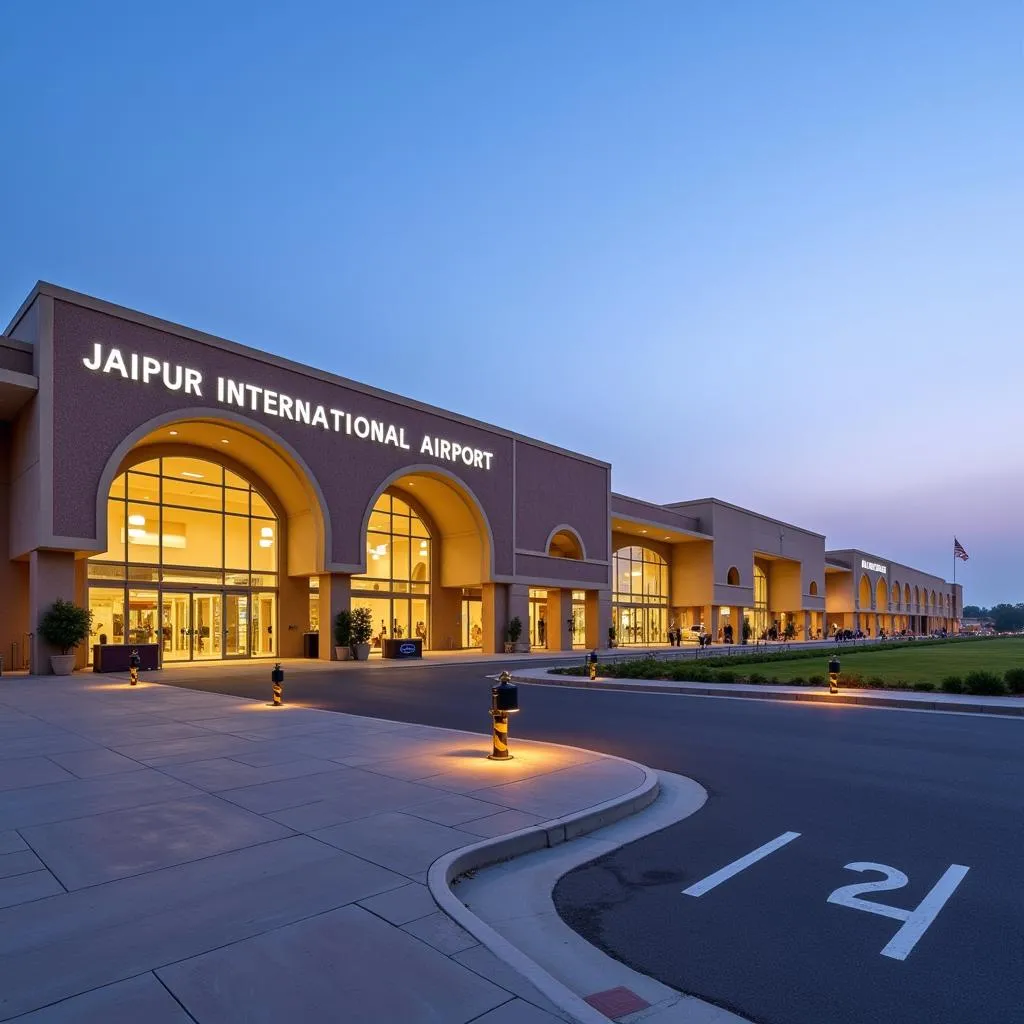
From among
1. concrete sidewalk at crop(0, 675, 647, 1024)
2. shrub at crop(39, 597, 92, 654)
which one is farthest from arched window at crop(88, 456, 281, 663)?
concrete sidewalk at crop(0, 675, 647, 1024)

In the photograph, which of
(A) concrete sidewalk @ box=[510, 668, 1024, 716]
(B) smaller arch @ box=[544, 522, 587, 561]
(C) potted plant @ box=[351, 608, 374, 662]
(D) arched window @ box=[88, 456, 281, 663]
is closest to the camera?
(A) concrete sidewalk @ box=[510, 668, 1024, 716]

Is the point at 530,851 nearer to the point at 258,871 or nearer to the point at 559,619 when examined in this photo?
the point at 258,871

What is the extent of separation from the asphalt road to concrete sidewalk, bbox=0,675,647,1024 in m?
1.11

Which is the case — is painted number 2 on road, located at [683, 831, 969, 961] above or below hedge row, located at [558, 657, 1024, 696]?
above

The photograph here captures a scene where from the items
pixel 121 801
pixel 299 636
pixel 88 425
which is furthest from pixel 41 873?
pixel 299 636

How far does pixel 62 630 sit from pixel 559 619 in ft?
92.8

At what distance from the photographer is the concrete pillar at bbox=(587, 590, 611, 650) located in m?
49.1

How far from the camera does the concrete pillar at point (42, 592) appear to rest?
2495 centimetres

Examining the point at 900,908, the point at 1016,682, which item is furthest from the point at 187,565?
the point at 900,908

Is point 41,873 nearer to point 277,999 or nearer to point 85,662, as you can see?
point 277,999

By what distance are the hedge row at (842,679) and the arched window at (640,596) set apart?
31263 mm

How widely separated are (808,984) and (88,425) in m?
27.2

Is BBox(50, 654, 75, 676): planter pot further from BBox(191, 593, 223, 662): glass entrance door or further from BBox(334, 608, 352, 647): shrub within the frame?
BBox(334, 608, 352, 647): shrub

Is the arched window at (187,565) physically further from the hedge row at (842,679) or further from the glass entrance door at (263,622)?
the hedge row at (842,679)
